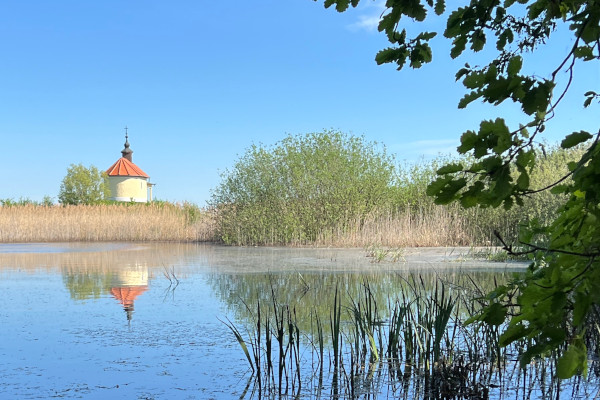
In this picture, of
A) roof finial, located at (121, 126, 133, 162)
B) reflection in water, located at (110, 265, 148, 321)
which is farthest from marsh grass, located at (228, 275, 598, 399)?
roof finial, located at (121, 126, 133, 162)

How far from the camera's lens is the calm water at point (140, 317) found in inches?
154

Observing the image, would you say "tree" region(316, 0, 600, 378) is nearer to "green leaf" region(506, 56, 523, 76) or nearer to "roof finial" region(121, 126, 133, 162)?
"green leaf" region(506, 56, 523, 76)

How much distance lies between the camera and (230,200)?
19.5m

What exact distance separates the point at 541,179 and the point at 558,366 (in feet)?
52.9

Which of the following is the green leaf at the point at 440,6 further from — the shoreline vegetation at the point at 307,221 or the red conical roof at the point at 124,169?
the red conical roof at the point at 124,169

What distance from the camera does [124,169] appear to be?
2137 inches

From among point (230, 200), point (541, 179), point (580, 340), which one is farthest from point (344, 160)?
point (580, 340)

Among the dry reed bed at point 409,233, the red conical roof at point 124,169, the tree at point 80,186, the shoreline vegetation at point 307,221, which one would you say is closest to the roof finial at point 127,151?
the red conical roof at point 124,169

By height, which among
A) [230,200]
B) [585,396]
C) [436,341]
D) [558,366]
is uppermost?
[230,200]

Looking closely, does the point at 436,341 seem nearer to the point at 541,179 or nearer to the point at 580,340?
the point at 580,340

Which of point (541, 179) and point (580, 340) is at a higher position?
point (541, 179)

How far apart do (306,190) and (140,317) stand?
40.2 feet

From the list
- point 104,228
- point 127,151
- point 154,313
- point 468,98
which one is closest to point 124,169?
point 127,151

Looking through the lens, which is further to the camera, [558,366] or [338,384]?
[338,384]
